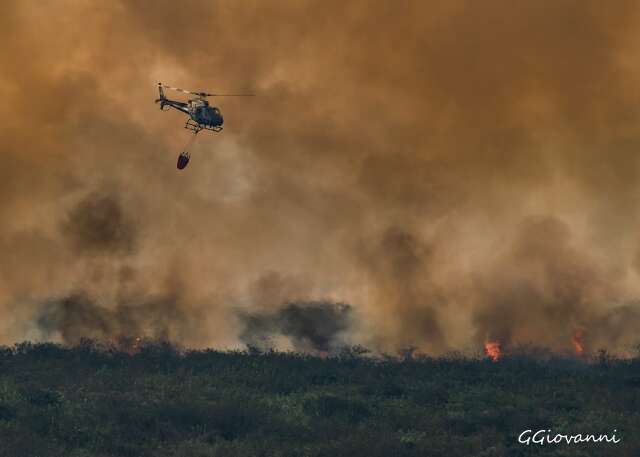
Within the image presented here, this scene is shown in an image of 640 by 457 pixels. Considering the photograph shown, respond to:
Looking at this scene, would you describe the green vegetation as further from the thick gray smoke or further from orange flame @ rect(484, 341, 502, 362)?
the thick gray smoke

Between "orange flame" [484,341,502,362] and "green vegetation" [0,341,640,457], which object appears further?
"orange flame" [484,341,502,362]

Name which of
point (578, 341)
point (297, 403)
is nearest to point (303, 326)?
point (578, 341)

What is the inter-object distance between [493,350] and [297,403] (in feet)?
52.9

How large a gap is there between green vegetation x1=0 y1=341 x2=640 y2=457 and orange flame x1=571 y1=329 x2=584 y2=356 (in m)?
4.62

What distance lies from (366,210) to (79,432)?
34.0 meters

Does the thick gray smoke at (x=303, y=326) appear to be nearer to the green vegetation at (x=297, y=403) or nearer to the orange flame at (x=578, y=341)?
the green vegetation at (x=297, y=403)

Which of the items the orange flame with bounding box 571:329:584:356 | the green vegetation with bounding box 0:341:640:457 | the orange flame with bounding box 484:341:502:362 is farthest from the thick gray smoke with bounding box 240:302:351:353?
the orange flame with bounding box 571:329:584:356

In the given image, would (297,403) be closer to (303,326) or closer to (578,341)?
(303,326)

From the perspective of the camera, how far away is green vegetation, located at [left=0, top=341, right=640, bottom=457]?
3375cm

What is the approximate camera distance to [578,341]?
5591cm

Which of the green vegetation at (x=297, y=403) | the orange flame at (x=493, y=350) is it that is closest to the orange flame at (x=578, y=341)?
the orange flame at (x=493, y=350)

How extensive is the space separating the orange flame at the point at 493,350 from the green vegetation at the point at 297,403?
83.3 inches

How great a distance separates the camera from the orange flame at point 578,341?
53800mm

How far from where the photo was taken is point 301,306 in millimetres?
59562
